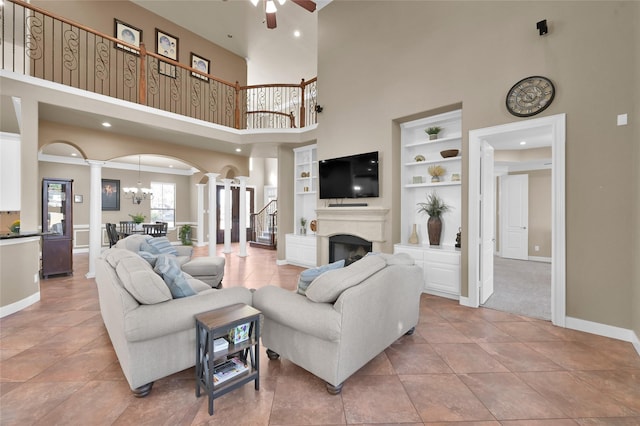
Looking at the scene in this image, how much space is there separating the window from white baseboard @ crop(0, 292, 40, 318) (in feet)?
20.8

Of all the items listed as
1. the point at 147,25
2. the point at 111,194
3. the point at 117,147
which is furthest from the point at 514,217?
the point at 111,194

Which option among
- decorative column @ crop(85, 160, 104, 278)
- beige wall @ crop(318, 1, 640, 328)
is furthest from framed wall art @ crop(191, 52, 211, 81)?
beige wall @ crop(318, 1, 640, 328)

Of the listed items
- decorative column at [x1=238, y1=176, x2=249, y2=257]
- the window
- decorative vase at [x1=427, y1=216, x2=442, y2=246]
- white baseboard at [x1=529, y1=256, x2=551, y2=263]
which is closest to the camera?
decorative vase at [x1=427, y1=216, x2=442, y2=246]

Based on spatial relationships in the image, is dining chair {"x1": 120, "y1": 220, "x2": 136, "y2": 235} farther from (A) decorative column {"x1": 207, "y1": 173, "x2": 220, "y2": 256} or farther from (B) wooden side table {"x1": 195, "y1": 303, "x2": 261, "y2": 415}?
(B) wooden side table {"x1": 195, "y1": 303, "x2": 261, "y2": 415}

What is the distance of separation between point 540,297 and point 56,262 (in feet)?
27.2

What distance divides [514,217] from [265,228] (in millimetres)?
7862

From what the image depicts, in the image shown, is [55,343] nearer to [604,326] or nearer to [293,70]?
[604,326]

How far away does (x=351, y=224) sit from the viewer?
5.06 metres

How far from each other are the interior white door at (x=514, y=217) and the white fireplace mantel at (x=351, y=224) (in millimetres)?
4705

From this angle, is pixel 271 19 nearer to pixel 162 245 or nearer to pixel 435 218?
pixel 162 245

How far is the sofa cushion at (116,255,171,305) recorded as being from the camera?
1.88m

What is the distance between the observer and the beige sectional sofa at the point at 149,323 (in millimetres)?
1795

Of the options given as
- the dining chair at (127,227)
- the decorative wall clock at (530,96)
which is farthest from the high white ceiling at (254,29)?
the dining chair at (127,227)

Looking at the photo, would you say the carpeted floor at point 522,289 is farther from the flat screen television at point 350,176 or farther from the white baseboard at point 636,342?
the flat screen television at point 350,176
